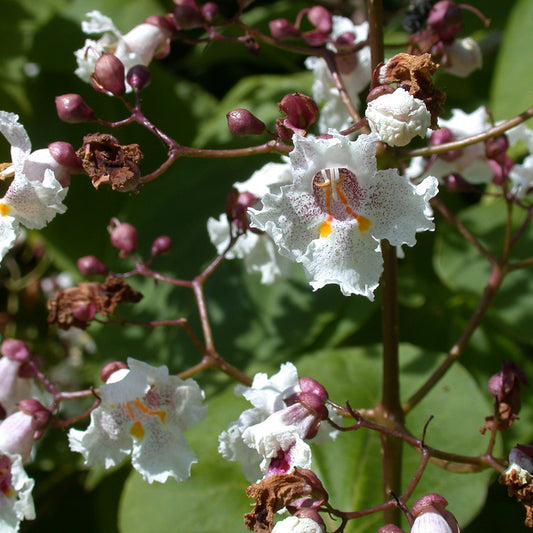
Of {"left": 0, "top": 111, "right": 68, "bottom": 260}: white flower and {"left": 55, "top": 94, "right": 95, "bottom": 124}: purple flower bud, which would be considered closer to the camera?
{"left": 0, "top": 111, "right": 68, "bottom": 260}: white flower

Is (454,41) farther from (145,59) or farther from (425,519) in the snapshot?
(425,519)

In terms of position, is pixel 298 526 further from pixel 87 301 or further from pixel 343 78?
pixel 343 78


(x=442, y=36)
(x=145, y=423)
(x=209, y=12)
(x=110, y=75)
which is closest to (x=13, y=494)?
(x=145, y=423)

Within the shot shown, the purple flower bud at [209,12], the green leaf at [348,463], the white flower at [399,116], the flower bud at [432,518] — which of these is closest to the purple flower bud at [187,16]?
the purple flower bud at [209,12]

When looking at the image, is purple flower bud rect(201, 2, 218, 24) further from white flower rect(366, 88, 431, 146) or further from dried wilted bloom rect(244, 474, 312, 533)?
dried wilted bloom rect(244, 474, 312, 533)

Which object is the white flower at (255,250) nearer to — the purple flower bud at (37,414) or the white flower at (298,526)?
the purple flower bud at (37,414)

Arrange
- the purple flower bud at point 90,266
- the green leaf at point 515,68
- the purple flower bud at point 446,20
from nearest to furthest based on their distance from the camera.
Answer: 1. the purple flower bud at point 446,20
2. the purple flower bud at point 90,266
3. the green leaf at point 515,68

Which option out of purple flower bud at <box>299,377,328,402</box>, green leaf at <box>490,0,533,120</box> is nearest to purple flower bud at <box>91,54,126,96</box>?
purple flower bud at <box>299,377,328,402</box>

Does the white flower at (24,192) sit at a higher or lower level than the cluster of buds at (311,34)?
lower
